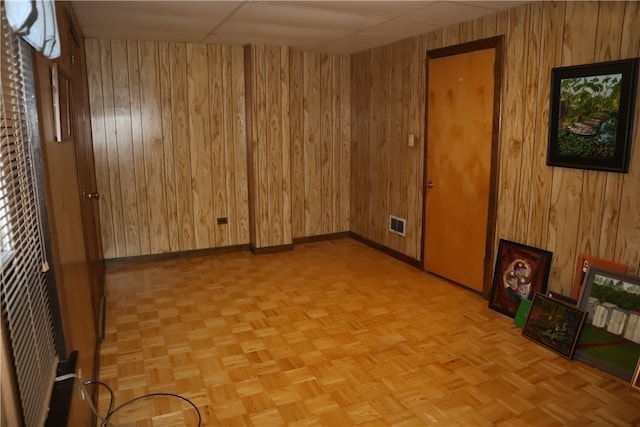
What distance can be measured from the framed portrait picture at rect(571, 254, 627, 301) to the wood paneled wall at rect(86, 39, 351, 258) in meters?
3.03

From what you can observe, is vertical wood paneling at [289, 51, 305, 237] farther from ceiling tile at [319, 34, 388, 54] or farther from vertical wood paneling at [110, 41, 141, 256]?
vertical wood paneling at [110, 41, 141, 256]

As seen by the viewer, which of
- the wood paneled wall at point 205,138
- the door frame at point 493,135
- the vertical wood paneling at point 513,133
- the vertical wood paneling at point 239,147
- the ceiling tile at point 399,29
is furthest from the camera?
the vertical wood paneling at point 239,147

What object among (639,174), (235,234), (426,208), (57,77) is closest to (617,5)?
(639,174)

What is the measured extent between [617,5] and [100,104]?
13.9 feet

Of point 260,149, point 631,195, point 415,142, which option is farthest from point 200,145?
point 631,195

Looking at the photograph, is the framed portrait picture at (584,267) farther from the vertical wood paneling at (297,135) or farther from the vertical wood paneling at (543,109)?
the vertical wood paneling at (297,135)

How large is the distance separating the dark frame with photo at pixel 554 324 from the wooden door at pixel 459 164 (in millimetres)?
719

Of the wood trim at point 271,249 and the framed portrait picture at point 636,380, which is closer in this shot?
the framed portrait picture at point 636,380

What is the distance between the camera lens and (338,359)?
282 cm

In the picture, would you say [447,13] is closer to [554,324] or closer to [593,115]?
[593,115]

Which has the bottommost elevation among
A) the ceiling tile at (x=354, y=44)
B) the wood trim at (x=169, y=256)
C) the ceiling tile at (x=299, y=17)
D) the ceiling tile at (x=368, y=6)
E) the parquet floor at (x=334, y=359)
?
the parquet floor at (x=334, y=359)

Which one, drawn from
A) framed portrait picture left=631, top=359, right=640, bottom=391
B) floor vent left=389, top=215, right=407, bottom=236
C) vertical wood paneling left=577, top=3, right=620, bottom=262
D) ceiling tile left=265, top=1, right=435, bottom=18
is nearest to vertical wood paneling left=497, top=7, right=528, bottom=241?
vertical wood paneling left=577, top=3, right=620, bottom=262

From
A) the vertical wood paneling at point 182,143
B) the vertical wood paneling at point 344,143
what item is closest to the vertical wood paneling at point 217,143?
the vertical wood paneling at point 182,143

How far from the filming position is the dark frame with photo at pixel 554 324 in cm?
282
